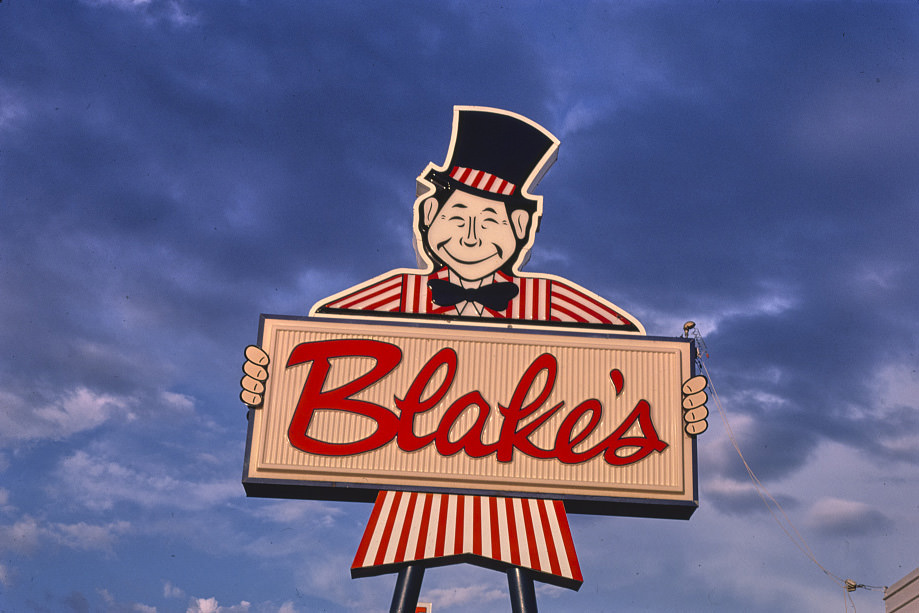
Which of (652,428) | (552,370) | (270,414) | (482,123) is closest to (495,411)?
(552,370)

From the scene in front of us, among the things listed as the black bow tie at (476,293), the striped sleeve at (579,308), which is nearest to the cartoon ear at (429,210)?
the black bow tie at (476,293)

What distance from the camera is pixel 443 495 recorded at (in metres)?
18.2

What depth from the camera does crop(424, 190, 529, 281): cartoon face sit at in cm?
2002

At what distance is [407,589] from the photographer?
16578mm

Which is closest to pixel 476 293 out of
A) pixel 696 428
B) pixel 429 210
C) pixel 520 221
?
pixel 520 221

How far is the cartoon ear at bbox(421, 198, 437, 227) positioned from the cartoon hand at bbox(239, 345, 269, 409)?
14.2 feet

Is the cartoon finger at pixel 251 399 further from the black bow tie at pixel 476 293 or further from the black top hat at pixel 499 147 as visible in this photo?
the black top hat at pixel 499 147

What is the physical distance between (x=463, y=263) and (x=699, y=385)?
5.30 m

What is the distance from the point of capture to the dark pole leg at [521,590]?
54.5 feet

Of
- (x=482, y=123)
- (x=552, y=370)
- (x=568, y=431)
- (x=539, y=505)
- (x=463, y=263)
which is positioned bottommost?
Answer: (x=539, y=505)

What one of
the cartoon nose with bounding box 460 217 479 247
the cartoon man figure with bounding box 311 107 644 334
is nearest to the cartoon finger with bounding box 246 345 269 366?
the cartoon man figure with bounding box 311 107 644 334

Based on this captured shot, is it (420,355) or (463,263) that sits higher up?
(463,263)

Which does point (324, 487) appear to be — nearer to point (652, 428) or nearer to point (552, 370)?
point (552, 370)

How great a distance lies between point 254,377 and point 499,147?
23.5 feet
